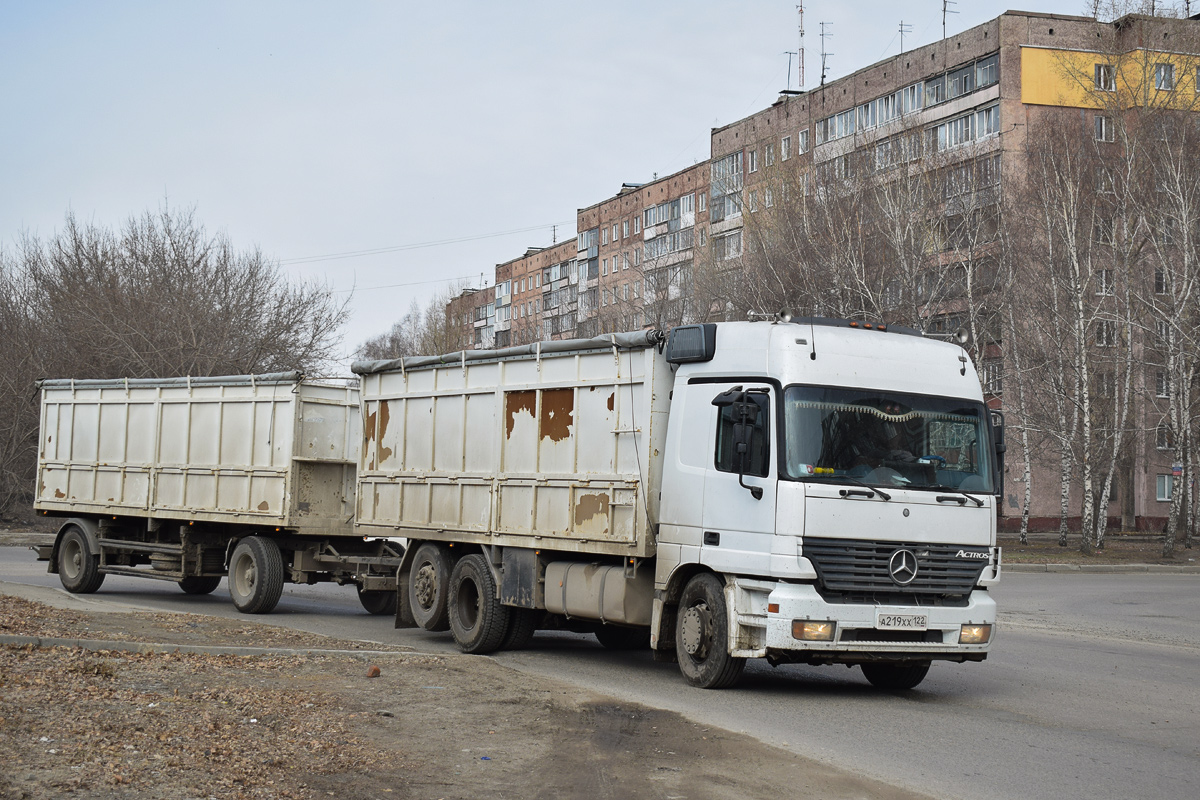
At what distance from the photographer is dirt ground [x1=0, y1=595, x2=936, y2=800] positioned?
6254 millimetres

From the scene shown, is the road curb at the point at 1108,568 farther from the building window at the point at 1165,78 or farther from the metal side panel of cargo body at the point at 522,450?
the metal side panel of cargo body at the point at 522,450

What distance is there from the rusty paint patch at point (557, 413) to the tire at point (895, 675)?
141 inches

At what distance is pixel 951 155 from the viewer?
3959 cm

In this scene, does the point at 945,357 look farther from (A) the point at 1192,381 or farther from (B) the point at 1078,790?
(A) the point at 1192,381

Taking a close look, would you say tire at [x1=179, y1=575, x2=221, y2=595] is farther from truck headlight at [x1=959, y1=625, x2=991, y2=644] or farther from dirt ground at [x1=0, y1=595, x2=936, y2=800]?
truck headlight at [x1=959, y1=625, x2=991, y2=644]

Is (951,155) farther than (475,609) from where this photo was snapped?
Yes

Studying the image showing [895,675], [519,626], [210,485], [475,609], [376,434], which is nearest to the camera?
[895,675]

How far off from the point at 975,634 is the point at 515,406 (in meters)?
5.13

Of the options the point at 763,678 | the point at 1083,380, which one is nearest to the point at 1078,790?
the point at 763,678

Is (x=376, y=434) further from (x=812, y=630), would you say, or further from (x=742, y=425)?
(x=812, y=630)

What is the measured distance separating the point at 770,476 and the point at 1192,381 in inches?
1323

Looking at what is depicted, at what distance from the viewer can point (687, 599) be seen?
10.6 meters

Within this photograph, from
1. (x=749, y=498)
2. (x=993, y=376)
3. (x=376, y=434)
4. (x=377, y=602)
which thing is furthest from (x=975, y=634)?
(x=993, y=376)

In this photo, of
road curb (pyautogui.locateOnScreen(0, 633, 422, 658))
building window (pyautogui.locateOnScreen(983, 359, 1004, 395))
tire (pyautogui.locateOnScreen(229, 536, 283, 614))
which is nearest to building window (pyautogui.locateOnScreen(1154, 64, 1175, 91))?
building window (pyautogui.locateOnScreen(983, 359, 1004, 395))
